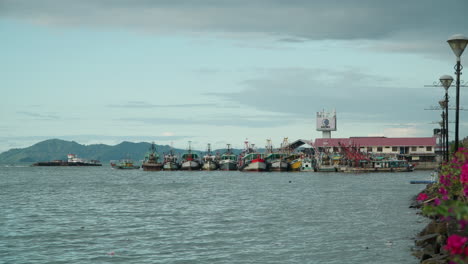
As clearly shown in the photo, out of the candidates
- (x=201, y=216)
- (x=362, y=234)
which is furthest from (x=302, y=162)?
(x=362, y=234)

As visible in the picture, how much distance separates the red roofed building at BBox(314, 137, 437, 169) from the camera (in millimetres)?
163000

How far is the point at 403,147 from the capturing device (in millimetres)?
165000

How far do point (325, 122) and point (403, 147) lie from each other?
2754 cm

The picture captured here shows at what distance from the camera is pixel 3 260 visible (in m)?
26.8

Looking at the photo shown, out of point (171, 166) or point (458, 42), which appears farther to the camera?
point (171, 166)

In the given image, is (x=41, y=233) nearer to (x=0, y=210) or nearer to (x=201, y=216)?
(x=201, y=216)

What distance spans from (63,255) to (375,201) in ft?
111

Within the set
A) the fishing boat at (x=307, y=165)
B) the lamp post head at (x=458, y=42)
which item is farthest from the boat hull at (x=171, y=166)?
the lamp post head at (x=458, y=42)

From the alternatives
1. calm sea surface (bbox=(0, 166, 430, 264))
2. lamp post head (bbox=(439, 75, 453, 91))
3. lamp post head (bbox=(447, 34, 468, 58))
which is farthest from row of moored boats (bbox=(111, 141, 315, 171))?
lamp post head (bbox=(447, 34, 468, 58))

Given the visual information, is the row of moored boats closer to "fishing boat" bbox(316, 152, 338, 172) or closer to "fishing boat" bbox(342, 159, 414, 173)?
"fishing boat" bbox(316, 152, 338, 172)

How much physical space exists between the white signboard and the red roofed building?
1266 centimetres

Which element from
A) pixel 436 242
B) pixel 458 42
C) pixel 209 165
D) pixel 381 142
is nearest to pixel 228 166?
pixel 209 165

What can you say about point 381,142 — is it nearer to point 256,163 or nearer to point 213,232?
point 256,163

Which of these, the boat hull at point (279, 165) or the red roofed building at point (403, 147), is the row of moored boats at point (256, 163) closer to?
the boat hull at point (279, 165)
